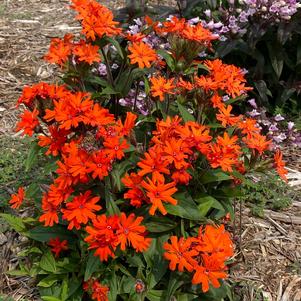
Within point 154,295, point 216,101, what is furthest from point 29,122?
point 154,295

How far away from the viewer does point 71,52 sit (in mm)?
2438

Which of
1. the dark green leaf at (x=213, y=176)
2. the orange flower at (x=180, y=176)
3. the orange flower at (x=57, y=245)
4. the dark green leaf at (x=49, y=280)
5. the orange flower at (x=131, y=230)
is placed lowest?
the dark green leaf at (x=49, y=280)

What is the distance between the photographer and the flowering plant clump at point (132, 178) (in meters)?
2.08

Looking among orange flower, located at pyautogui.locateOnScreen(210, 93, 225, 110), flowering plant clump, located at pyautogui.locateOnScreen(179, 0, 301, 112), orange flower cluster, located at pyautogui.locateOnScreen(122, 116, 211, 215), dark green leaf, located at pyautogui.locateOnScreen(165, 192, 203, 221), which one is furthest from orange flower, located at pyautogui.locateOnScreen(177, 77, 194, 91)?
flowering plant clump, located at pyautogui.locateOnScreen(179, 0, 301, 112)

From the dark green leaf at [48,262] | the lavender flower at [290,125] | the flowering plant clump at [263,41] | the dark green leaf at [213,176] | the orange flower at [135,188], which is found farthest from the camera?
the lavender flower at [290,125]

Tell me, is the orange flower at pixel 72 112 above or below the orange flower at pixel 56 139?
above

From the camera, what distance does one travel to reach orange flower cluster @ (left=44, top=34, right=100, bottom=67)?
2359 millimetres

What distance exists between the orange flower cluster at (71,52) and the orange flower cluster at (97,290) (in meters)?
1.02

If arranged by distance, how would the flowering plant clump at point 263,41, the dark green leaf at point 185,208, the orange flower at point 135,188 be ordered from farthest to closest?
the flowering plant clump at point 263,41
the dark green leaf at point 185,208
the orange flower at point 135,188

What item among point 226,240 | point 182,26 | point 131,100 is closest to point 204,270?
point 226,240

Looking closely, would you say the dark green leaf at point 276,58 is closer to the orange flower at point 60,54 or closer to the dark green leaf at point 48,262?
the orange flower at point 60,54

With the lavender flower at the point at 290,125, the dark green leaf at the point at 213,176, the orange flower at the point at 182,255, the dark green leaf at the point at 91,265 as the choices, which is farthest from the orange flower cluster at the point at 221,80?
the lavender flower at the point at 290,125

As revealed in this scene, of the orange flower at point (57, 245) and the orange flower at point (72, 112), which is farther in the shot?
the orange flower at point (57, 245)

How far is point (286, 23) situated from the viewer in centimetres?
380
